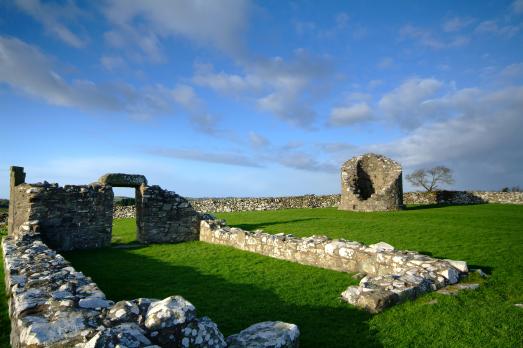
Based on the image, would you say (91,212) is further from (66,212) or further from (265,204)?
(265,204)

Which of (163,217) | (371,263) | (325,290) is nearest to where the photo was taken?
(325,290)

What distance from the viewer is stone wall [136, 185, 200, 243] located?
15.3 meters

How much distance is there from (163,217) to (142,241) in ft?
4.59

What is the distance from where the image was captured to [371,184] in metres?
29.9

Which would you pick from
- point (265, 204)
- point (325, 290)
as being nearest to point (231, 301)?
point (325, 290)

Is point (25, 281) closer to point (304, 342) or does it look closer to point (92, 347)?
point (92, 347)

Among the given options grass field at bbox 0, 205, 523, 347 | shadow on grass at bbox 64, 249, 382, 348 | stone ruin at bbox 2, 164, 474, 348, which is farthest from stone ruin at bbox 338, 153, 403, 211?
shadow on grass at bbox 64, 249, 382, 348

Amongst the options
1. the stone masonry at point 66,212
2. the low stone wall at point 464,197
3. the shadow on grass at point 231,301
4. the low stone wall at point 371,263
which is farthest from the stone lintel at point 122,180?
the low stone wall at point 464,197

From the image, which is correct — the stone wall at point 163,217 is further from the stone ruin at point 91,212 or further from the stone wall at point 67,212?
the stone wall at point 67,212

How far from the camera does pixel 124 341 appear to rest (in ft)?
10.5

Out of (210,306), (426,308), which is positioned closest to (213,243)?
(210,306)

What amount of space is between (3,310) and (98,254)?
652cm

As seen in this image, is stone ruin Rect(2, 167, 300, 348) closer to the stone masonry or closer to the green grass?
the green grass

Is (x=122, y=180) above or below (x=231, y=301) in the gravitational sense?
above
